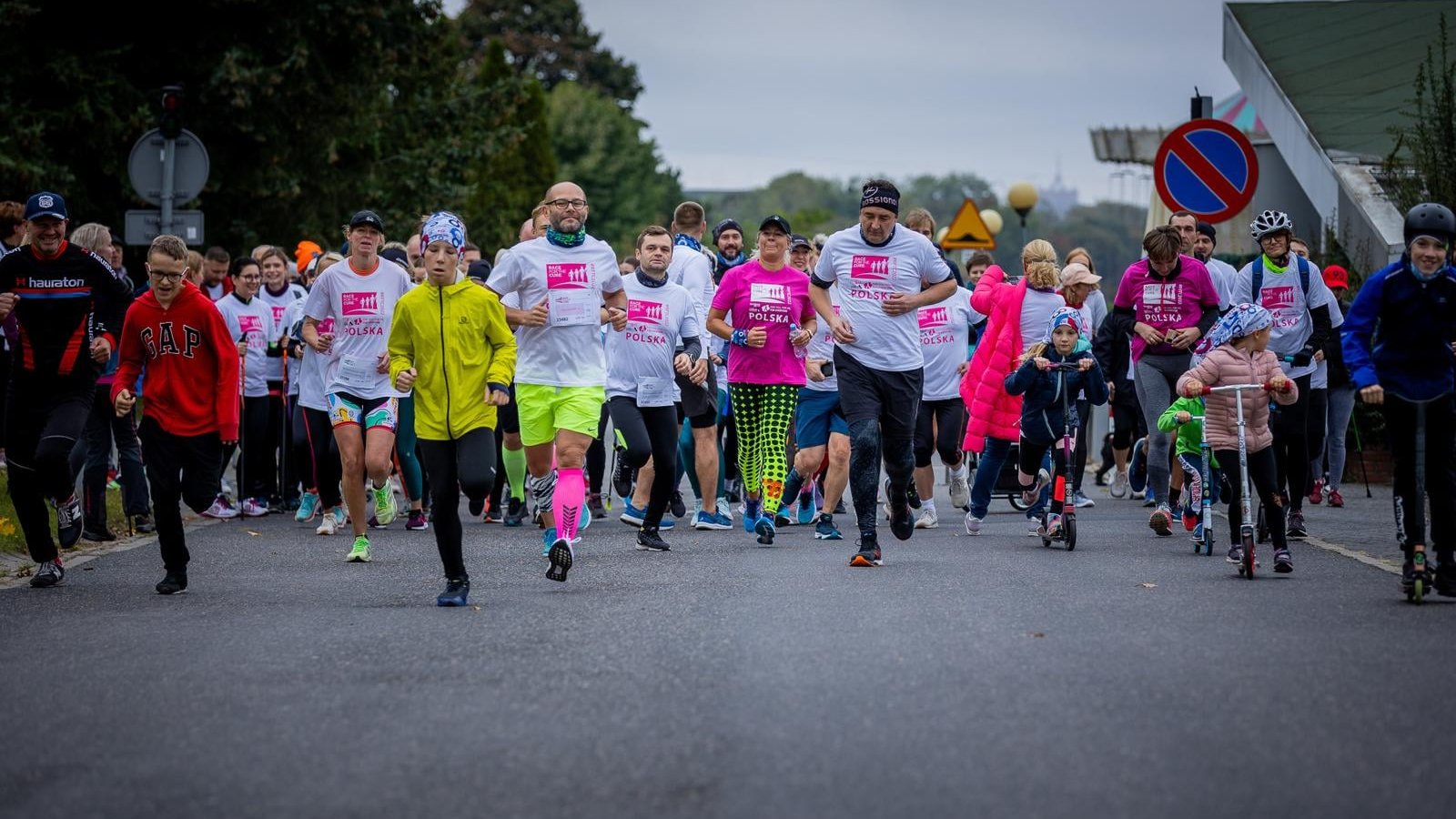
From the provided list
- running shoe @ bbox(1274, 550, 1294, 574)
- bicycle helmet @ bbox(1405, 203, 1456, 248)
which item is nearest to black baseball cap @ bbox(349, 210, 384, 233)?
running shoe @ bbox(1274, 550, 1294, 574)

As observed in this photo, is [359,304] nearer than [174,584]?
No

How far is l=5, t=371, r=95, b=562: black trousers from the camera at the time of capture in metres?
11.3

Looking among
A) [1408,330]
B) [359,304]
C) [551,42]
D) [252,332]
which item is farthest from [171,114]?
[551,42]

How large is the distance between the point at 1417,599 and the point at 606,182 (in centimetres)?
7855

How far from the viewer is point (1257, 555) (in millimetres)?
12617

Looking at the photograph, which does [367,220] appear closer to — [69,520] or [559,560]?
[69,520]

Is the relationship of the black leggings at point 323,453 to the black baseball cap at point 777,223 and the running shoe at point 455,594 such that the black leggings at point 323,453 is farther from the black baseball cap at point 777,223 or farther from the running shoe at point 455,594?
the running shoe at point 455,594

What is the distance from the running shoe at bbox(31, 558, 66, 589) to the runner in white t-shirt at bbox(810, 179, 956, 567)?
14.7 ft

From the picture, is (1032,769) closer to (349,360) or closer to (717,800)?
(717,800)

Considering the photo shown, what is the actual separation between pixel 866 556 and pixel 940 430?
483 cm

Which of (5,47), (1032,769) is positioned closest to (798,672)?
(1032,769)

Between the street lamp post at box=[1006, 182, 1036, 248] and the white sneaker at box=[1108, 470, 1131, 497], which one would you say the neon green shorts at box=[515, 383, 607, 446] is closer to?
the white sneaker at box=[1108, 470, 1131, 497]

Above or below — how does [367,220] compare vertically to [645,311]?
above

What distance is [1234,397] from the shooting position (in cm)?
1177
